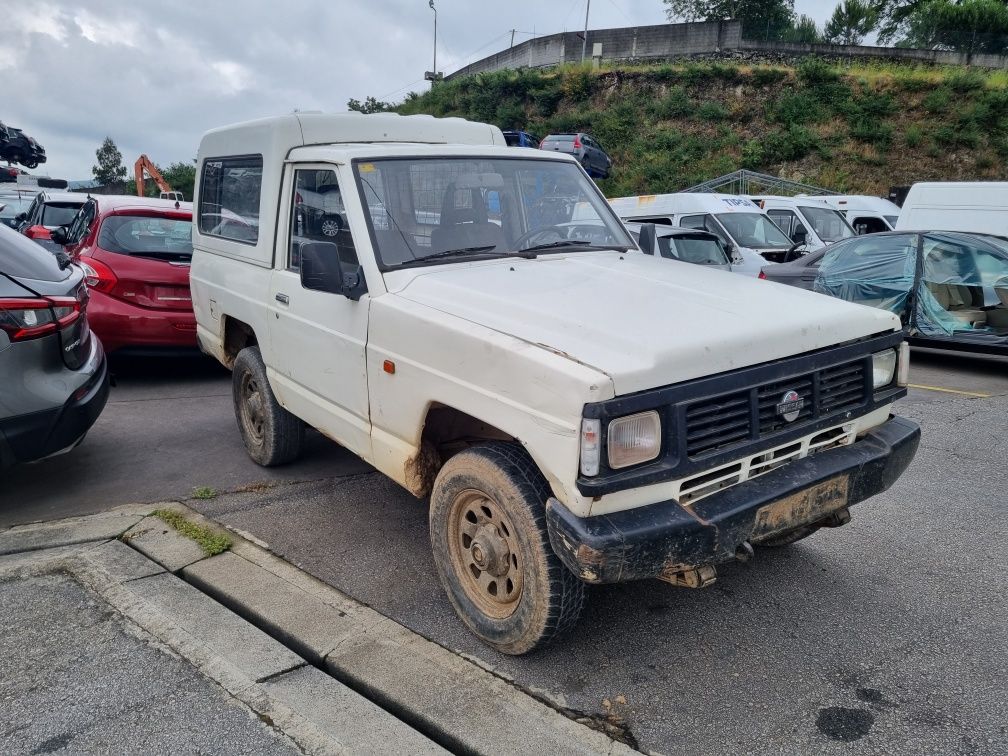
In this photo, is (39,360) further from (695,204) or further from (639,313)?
(695,204)

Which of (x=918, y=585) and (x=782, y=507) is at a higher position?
(x=782, y=507)

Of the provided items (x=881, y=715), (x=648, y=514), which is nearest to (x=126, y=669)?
(x=648, y=514)

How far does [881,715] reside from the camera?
267 centimetres

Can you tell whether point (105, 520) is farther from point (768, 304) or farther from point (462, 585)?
point (768, 304)

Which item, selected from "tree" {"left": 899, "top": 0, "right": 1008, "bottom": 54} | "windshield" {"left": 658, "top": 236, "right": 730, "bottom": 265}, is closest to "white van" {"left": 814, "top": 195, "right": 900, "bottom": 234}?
"windshield" {"left": 658, "top": 236, "right": 730, "bottom": 265}

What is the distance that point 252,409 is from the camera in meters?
5.24

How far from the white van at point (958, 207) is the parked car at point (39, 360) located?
393 inches

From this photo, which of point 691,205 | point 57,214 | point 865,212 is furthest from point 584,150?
point 57,214

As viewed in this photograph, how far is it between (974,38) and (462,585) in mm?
38761

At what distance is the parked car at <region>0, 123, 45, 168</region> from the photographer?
51.7 feet

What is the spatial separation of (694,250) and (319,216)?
26.4 ft

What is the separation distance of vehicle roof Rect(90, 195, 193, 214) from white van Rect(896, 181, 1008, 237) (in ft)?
29.9

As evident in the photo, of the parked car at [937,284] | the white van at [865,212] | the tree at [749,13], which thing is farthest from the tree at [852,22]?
the parked car at [937,284]

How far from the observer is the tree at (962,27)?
32344 millimetres
